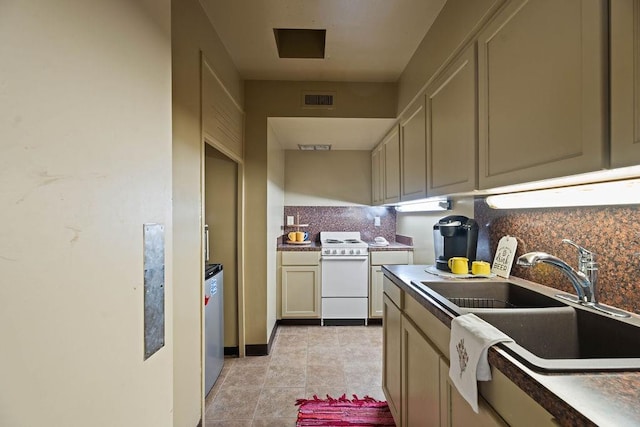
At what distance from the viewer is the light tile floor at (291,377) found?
1.88 meters

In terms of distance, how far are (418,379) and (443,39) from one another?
183cm

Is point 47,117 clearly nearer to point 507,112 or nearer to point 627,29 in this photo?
point 627,29

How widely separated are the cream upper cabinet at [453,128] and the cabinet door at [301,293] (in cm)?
192

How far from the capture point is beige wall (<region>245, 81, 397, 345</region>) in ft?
8.59

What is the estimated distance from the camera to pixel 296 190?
156 inches

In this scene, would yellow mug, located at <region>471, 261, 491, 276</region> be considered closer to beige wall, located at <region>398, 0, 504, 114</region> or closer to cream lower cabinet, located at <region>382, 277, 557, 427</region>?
cream lower cabinet, located at <region>382, 277, 557, 427</region>

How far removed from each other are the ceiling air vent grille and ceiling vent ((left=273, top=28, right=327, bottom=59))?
43cm

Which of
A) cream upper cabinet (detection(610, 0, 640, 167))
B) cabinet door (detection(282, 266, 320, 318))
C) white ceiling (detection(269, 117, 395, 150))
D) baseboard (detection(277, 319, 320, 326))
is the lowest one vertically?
baseboard (detection(277, 319, 320, 326))

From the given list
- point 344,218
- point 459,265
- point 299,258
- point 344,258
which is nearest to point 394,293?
point 459,265

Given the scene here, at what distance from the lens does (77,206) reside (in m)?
0.53

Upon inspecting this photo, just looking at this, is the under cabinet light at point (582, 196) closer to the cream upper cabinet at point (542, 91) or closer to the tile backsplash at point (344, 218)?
the cream upper cabinet at point (542, 91)

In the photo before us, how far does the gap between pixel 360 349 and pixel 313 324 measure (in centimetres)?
76

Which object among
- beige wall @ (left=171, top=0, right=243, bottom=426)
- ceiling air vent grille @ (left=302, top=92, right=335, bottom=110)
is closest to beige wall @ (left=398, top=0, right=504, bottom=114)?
ceiling air vent grille @ (left=302, top=92, right=335, bottom=110)

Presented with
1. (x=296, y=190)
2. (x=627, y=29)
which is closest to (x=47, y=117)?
(x=627, y=29)
